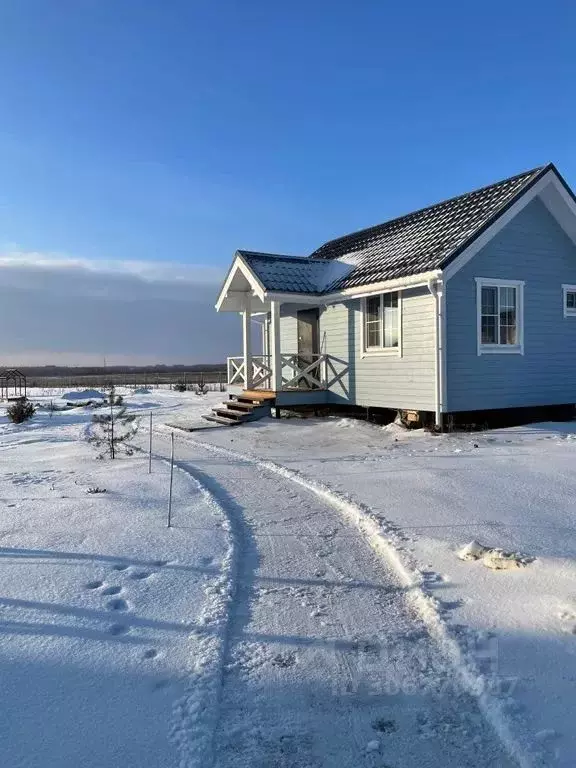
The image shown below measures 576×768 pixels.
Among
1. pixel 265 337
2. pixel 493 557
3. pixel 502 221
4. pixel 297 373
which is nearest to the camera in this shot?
pixel 493 557

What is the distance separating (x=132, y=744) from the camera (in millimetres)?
2762

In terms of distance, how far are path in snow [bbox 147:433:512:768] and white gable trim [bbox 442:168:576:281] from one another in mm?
8367

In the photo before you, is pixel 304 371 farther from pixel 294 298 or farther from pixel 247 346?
pixel 247 346

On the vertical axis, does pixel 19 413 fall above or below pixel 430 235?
below

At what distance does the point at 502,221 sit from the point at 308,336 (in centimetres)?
646

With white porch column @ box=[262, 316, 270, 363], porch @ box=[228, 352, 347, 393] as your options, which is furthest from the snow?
porch @ box=[228, 352, 347, 393]

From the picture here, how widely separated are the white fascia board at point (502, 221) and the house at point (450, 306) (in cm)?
3

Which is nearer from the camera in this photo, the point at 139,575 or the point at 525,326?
the point at 139,575

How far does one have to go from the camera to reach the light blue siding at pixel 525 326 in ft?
42.8

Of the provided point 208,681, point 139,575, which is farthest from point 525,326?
point 208,681

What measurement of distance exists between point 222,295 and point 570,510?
13.7 metres

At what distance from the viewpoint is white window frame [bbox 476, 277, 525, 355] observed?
13234mm

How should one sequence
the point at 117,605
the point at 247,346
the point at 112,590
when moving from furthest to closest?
the point at 247,346, the point at 112,590, the point at 117,605

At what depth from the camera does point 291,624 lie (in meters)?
4.04
